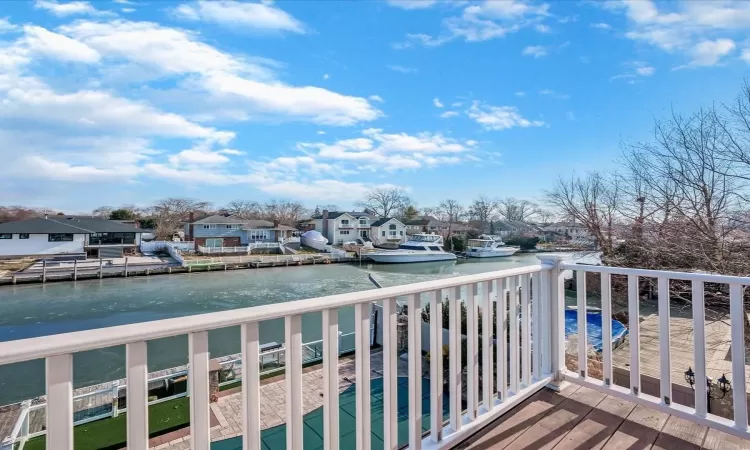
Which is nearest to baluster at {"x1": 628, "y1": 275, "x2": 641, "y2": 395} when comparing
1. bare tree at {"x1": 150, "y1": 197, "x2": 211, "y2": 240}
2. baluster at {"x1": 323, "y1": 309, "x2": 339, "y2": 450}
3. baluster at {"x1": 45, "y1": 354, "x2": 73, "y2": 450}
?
baluster at {"x1": 323, "y1": 309, "x2": 339, "y2": 450}

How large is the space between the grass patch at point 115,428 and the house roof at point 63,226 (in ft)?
77.9

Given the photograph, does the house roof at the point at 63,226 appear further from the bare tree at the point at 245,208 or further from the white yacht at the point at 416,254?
the white yacht at the point at 416,254

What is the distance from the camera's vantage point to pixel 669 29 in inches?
231

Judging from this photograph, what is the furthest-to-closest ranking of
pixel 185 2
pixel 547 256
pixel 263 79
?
1. pixel 263 79
2. pixel 185 2
3. pixel 547 256

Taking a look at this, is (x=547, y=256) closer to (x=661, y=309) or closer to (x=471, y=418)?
(x=661, y=309)

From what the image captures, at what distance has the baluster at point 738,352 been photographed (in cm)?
156

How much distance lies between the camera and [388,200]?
147 feet

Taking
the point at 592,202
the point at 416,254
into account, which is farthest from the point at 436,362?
the point at 416,254

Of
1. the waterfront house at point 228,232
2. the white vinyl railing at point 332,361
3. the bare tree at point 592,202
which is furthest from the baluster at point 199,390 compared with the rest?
the waterfront house at point 228,232

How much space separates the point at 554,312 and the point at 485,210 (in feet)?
128

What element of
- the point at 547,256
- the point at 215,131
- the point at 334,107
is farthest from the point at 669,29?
the point at 215,131

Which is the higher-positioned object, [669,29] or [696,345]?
[669,29]

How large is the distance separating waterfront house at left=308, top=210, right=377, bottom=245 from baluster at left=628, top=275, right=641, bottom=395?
3226 cm

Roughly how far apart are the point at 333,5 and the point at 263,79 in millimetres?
3043
